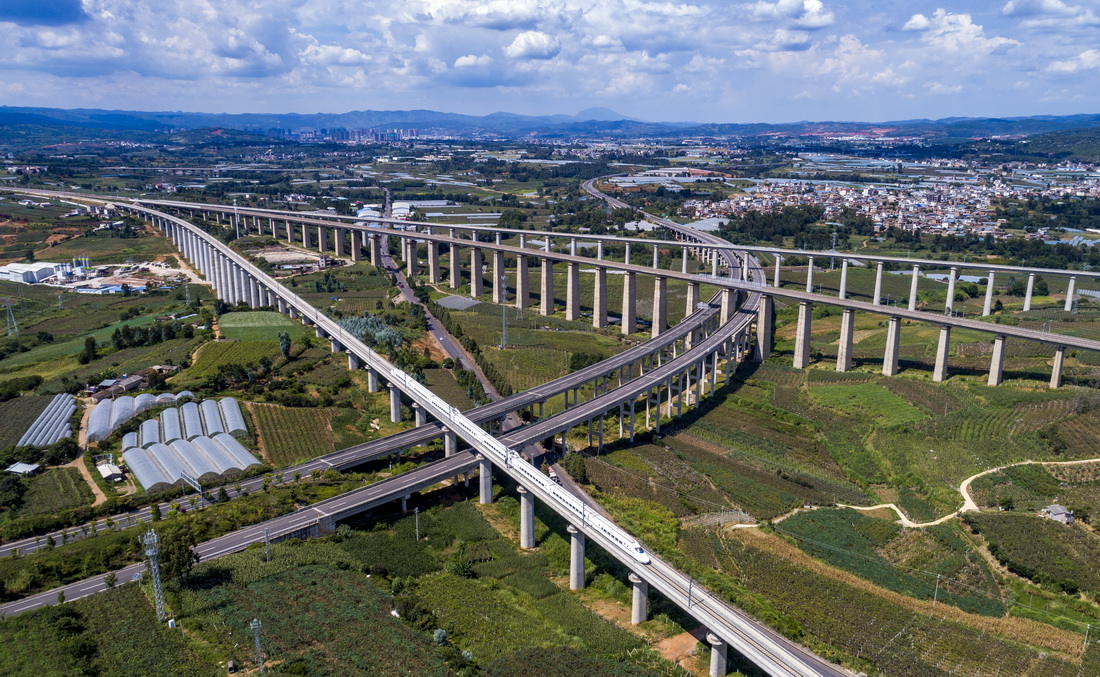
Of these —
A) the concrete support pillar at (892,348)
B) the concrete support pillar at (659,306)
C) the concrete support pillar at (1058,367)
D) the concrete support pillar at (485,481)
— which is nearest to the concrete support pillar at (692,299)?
the concrete support pillar at (659,306)

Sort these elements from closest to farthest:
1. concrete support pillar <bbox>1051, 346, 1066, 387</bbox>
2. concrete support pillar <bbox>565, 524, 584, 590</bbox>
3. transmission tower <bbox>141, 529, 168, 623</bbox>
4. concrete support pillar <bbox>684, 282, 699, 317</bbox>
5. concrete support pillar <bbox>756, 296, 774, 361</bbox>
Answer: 1. transmission tower <bbox>141, 529, 168, 623</bbox>
2. concrete support pillar <bbox>565, 524, 584, 590</bbox>
3. concrete support pillar <bbox>1051, 346, 1066, 387</bbox>
4. concrete support pillar <bbox>756, 296, 774, 361</bbox>
5. concrete support pillar <bbox>684, 282, 699, 317</bbox>

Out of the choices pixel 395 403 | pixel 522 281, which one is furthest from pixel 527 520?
pixel 522 281

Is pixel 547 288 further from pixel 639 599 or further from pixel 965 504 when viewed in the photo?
pixel 639 599

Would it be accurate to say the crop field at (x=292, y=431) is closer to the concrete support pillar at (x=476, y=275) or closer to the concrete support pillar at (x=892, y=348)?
the concrete support pillar at (x=892, y=348)

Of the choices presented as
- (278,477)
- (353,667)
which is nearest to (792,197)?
(278,477)

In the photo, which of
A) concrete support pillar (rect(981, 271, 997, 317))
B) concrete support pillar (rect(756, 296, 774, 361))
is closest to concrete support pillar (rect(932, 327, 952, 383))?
concrete support pillar (rect(756, 296, 774, 361))

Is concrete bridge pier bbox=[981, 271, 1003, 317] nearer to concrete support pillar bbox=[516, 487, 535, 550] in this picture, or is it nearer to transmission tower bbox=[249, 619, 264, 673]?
concrete support pillar bbox=[516, 487, 535, 550]
